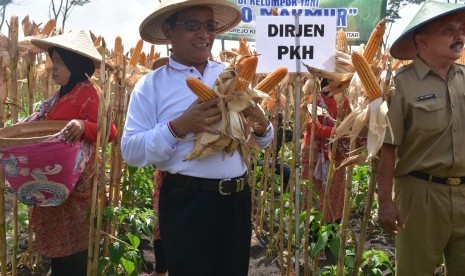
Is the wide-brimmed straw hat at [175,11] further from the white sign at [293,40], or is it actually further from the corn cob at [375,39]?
the corn cob at [375,39]

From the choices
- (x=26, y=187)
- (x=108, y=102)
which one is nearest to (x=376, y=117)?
(x=108, y=102)

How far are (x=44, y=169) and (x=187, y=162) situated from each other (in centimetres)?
72

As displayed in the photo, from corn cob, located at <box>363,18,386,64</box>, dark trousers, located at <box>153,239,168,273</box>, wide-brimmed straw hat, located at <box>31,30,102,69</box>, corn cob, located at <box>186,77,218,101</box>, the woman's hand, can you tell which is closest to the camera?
corn cob, located at <box>186,77,218,101</box>

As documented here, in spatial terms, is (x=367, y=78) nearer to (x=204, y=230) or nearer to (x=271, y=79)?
(x=271, y=79)

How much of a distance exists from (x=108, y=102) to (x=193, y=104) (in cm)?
58

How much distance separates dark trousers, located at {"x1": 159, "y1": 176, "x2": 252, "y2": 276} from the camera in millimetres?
1969

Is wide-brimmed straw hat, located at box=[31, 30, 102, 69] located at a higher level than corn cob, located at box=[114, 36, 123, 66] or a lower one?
higher

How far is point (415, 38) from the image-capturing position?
7.21 feet

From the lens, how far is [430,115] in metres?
2.11

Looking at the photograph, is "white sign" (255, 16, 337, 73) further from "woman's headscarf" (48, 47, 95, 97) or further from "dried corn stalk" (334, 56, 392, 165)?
"woman's headscarf" (48, 47, 95, 97)

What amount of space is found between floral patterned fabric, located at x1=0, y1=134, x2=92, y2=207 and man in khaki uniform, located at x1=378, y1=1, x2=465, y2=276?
1.41m

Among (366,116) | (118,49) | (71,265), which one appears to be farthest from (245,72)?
(118,49)

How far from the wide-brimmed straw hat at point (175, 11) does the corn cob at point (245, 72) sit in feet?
1.12

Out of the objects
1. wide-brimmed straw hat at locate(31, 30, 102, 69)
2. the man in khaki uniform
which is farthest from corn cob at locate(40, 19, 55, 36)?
the man in khaki uniform
